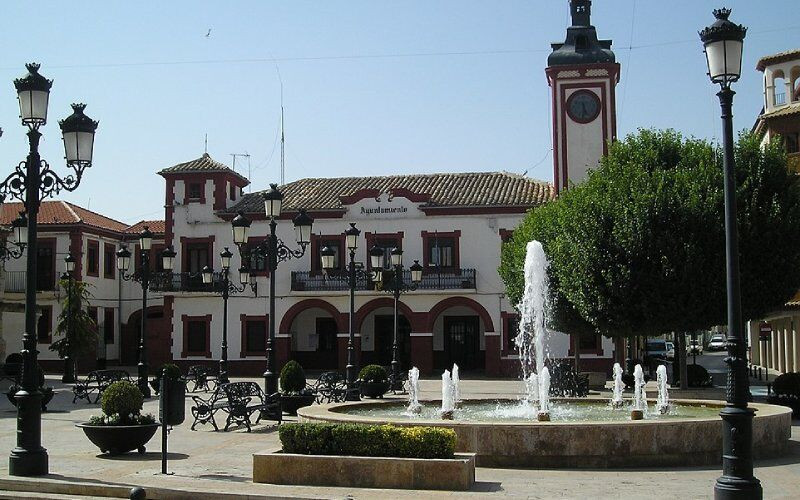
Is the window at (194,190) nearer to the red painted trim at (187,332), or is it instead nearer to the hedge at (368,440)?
the red painted trim at (187,332)

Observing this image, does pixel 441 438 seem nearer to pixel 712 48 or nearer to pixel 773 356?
pixel 712 48

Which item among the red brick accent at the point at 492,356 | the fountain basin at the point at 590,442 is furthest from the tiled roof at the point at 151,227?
the fountain basin at the point at 590,442

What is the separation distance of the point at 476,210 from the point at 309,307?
345 inches

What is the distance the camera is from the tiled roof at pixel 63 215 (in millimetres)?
46062

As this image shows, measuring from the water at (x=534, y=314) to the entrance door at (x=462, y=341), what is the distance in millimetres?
3623

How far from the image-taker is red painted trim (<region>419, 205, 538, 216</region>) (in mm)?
39250

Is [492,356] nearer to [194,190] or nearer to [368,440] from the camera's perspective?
[194,190]

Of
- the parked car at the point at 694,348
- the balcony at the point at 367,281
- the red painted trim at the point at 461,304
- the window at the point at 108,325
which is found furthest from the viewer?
the window at the point at 108,325

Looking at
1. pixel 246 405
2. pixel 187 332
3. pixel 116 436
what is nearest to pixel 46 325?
pixel 187 332

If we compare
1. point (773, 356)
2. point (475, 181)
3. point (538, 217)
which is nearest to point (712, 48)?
point (538, 217)

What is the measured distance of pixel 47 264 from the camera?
4550 centimetres

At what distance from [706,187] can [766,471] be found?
13.3m

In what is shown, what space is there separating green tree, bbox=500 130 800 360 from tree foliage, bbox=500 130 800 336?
27 mm

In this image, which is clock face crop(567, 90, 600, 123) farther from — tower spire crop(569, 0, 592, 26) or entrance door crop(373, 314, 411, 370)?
entrance door crop(373, 314, 411, 370)
